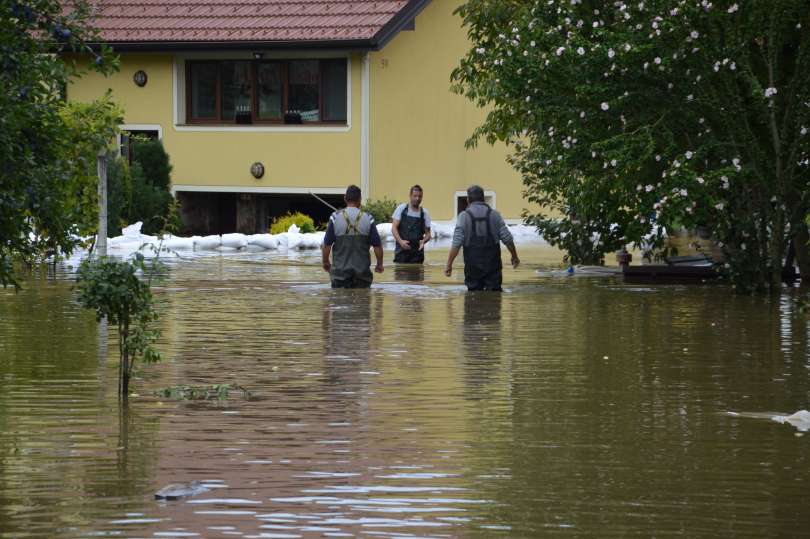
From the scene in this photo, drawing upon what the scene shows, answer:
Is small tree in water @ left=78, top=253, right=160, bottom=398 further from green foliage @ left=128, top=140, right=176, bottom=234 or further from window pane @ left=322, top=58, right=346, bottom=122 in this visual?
window pane @ left=322, top=58, right=346, bottom=122

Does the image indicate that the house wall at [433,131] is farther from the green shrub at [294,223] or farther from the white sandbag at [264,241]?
the white sandbag at [264,241]

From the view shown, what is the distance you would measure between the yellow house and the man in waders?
10.5m

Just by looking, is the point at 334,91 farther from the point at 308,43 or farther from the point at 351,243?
the point at 351,243

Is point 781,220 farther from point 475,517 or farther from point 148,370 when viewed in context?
point 475,517

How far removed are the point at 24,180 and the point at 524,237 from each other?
87.0ft

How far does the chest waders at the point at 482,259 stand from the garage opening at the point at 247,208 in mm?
17497

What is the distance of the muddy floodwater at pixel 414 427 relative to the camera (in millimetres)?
7816

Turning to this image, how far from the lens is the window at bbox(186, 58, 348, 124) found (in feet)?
126

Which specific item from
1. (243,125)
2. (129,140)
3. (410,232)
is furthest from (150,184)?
(410,232)

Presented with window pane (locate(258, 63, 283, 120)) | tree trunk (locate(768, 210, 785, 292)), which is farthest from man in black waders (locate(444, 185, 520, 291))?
window pane (locate(258, 63, 283, 120))

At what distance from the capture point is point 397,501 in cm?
809

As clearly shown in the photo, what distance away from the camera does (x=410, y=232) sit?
27328 millimetres

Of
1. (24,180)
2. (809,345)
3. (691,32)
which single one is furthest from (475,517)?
(691,32)

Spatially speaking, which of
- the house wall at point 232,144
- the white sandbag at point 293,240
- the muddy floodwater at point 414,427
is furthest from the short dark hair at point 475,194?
the house wall at point 232,144
